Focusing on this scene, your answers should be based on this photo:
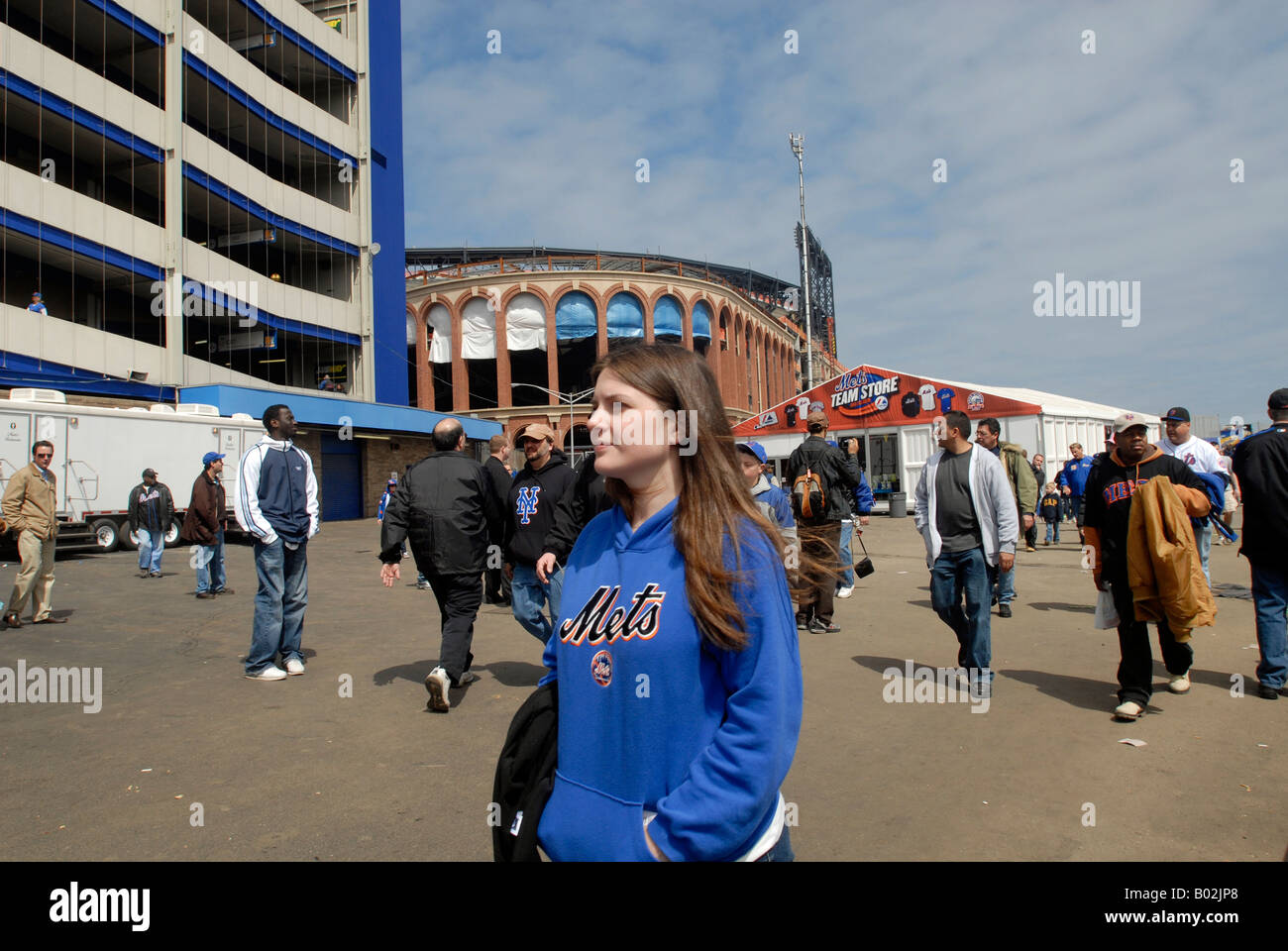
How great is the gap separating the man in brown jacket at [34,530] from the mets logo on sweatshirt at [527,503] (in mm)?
5504

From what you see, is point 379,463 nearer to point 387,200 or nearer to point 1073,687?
point 387,200

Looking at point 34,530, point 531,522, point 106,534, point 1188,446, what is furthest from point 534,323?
point 531,522

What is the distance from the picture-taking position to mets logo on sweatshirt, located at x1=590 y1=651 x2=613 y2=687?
1.46 metres

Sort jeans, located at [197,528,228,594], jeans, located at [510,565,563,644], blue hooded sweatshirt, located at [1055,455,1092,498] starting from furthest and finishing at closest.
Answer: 1. blue hooded sweatshirt, located at [1055,455,1092,498]
2. jeans, located at [197,528,228,594]
3. jeans, located at [510,565,563,644]

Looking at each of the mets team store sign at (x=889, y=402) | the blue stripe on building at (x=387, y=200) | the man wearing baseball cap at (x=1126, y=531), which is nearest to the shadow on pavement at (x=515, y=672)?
the man wearing baseball cap at (x=1126, y=531)

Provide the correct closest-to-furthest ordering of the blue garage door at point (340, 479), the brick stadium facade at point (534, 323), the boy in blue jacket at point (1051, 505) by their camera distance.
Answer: the boy in blue jacket at point (1051, 505) < the blue garage door at point (340, 479) < the brick stadium facade at point (534, 323)

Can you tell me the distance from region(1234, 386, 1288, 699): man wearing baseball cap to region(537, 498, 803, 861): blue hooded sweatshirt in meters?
5.08

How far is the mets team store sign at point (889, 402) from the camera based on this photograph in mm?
21953

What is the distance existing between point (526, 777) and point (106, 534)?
17.6 metres

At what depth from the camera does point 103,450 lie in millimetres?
15609

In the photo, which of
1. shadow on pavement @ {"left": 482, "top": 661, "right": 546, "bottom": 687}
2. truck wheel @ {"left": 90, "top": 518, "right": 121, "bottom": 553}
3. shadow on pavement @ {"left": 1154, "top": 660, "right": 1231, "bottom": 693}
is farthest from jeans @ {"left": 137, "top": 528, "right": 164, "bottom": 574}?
shadow on pavement @ {"left": 1154, "top": 660, "right": 1231, "bottom": 693}

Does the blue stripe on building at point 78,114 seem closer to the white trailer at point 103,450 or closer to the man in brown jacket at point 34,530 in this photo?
the white trailer at point 103,450

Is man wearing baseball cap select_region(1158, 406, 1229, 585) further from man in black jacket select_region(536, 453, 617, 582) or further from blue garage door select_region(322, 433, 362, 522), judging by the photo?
blue garage door select_region(322, 433, 362, 522)
